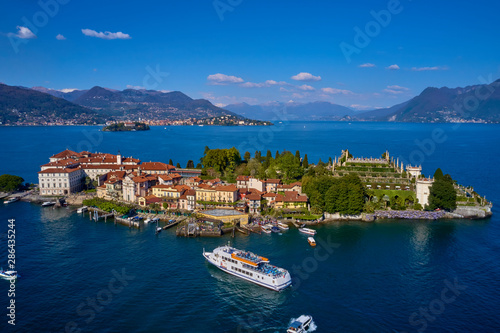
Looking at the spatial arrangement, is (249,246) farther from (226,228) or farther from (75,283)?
(75,283)

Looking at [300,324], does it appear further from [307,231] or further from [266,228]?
[266,228]

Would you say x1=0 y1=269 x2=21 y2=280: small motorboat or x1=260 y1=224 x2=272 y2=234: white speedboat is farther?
x1=260 y1=224 x2=272 y2=234: white speedboat

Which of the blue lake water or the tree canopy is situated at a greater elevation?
the tree canopy

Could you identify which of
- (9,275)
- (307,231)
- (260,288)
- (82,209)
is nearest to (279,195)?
(307,231)

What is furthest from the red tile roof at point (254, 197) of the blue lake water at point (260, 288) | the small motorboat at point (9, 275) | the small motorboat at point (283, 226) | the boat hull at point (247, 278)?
the small motorboat at point (9, 275)

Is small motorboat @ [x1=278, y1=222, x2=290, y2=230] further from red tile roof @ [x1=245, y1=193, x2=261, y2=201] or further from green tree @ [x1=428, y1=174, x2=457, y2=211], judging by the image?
green tree @ [x1=428, y1=174, x2=457, y2=211]

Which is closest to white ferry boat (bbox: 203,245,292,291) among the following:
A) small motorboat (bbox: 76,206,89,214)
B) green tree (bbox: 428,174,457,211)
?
small motorboat (bbox: 76,206,89,214)
